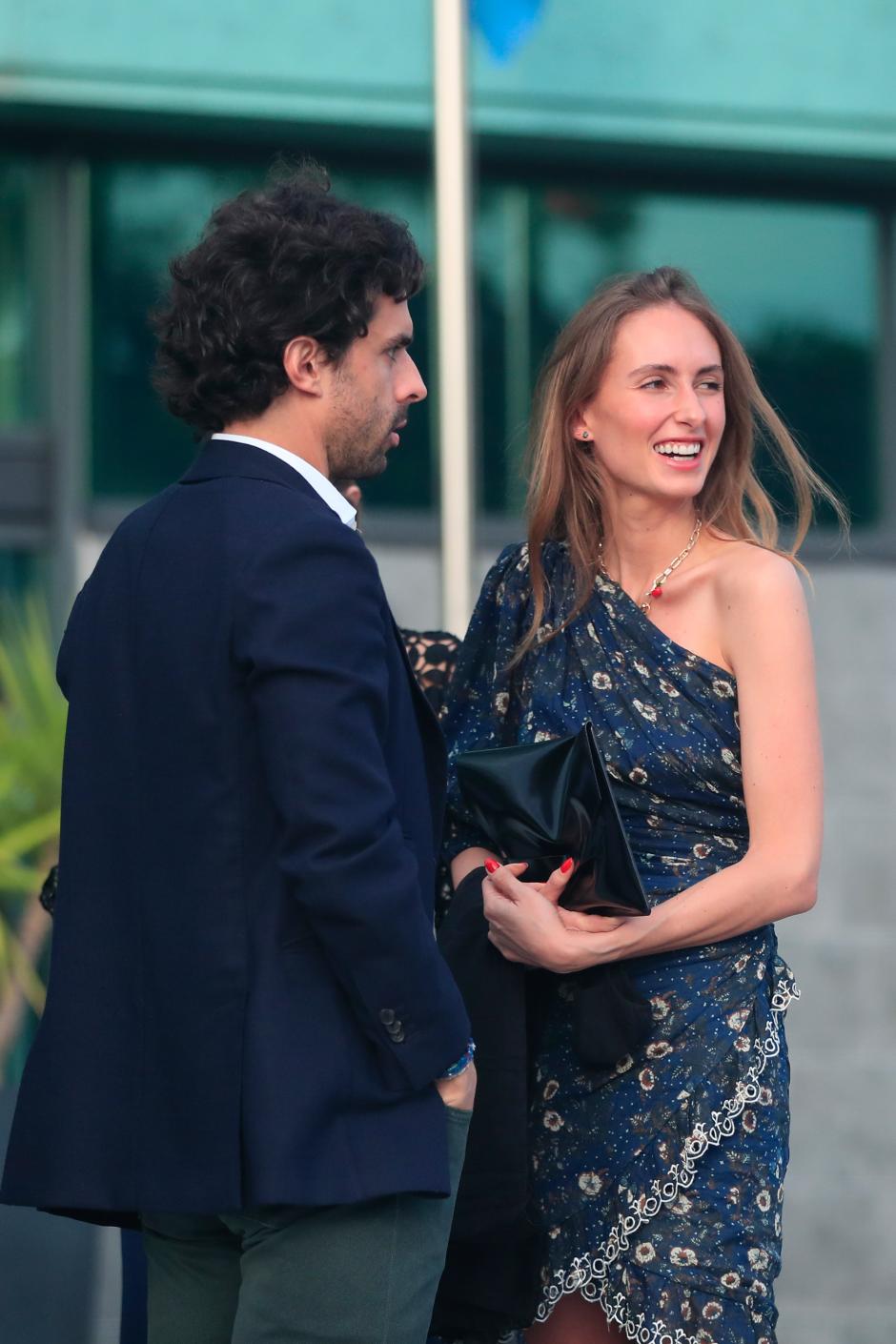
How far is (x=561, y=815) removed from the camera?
2.13m

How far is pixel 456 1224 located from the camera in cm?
221

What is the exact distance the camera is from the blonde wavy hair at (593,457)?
2439 mm

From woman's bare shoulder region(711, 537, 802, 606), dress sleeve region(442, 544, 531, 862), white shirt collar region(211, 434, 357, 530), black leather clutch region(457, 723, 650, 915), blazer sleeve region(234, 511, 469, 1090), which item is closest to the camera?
blazer sleeve region(234, 511, 469, 1090)

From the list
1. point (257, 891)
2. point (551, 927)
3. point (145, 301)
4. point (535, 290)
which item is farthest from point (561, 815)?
point (145, 301)

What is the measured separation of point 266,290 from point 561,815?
0.69 metres

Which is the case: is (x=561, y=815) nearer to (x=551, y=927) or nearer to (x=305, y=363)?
(x=551, y=927)

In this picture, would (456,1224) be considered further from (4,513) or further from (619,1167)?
(4,513)

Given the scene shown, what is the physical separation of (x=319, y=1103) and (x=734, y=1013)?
0.67 meters

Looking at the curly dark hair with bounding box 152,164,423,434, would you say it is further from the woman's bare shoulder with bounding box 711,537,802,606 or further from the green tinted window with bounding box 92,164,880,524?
the green tinted window with bounding box 92,164,880,524

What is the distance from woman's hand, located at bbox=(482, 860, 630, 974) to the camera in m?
2.15

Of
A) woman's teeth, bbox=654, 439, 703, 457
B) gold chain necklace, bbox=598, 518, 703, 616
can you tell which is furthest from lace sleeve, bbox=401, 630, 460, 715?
woman's teeth, bbox=654, 439, 703, 457

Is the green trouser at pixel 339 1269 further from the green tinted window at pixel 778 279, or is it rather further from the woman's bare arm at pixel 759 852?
the green tinted window at pixel 778 279

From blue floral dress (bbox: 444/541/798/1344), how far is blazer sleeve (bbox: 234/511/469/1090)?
1.65ft

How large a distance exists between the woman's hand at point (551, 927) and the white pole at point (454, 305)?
49.5 inches
